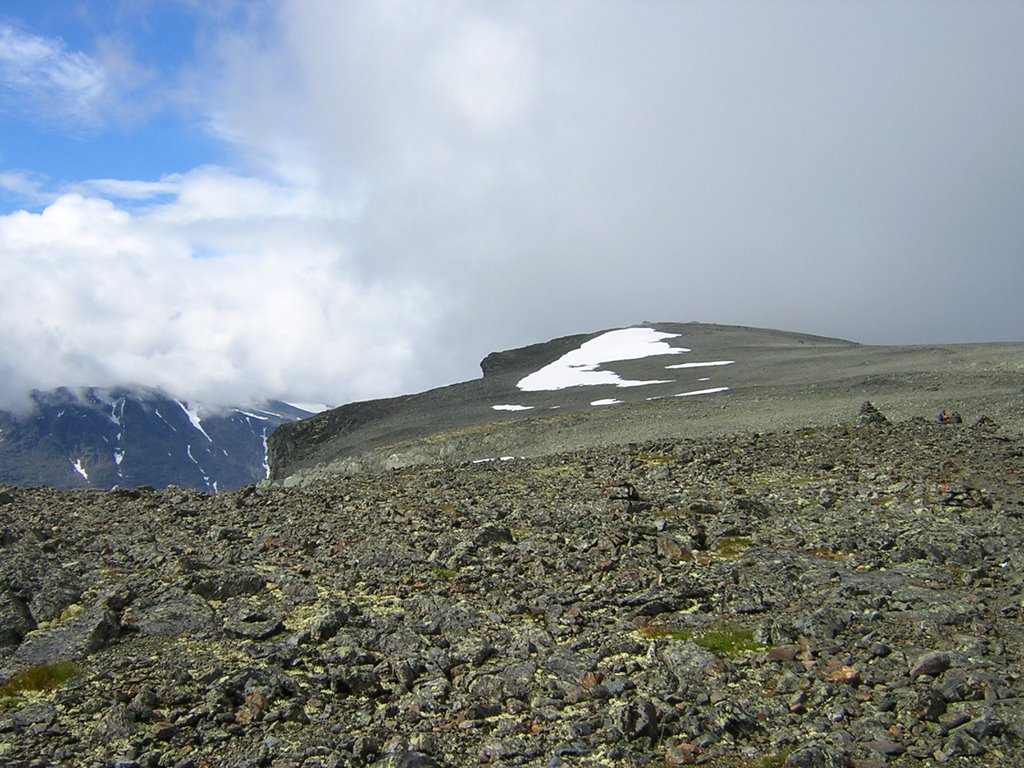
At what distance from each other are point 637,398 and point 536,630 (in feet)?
162

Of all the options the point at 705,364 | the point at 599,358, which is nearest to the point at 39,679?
the point at 705,364

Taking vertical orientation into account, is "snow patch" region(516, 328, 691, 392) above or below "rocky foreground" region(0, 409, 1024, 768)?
above

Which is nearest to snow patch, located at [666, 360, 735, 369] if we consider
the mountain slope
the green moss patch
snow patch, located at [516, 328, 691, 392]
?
the mountain slope

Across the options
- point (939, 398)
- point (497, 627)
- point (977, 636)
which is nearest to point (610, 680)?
point (497, 627)

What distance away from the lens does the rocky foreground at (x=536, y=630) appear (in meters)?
9.79

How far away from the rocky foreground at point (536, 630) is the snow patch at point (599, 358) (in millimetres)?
50061

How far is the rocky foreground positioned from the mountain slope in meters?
22.1

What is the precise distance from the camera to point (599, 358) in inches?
3622

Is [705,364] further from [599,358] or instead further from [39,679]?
[39,679]

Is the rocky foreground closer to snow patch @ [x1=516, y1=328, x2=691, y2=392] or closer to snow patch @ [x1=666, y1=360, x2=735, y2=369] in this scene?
snow patch @ [x1=516, y1=328, x2=691, y2=392]

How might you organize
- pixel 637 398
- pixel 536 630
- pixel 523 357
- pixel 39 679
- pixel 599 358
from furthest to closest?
1. pixel 523 357
2. pixel 599 358
3. pixel 637 398
4. pixel 536 630
5. pixel 39 679

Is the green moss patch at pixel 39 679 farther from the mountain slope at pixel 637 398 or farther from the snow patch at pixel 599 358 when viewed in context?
the snow patch at pixel 599 358

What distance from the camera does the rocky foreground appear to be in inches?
385

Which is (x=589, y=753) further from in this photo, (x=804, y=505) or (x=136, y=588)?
(x=804, y=505)
